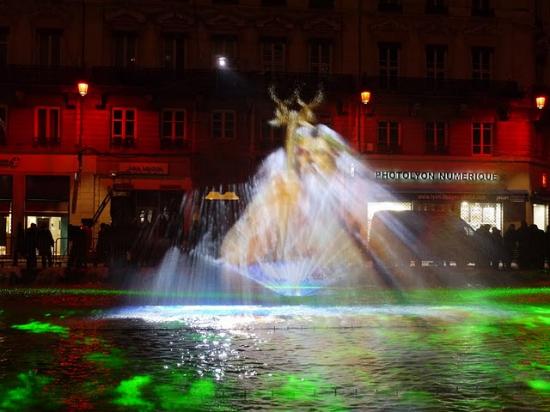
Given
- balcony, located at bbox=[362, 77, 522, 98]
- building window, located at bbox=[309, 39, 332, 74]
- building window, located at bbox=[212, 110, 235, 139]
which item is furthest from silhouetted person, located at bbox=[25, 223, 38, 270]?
balcony, located at bbox=[362, 77, 522, 98]

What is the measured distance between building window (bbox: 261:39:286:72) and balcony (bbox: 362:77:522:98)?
4140mm

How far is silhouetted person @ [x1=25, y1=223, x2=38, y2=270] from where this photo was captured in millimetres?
26194

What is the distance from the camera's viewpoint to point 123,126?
39156mm

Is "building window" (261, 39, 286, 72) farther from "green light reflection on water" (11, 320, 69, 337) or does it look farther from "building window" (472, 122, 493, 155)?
"green light reflection on water" (11, 320, 69, 337)

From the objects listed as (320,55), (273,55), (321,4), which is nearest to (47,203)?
(273,55)

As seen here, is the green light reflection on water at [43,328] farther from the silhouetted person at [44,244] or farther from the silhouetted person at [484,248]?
the silhouetted person at [484,248]

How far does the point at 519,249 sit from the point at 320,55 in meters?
15.8

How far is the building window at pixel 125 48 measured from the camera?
128ft

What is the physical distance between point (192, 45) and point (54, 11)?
6.67 meters

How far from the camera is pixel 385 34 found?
40.7 metres

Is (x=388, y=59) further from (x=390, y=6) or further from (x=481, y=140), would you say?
(x=481, y=140)

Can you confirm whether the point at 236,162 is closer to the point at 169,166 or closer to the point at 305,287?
the point at 169,166

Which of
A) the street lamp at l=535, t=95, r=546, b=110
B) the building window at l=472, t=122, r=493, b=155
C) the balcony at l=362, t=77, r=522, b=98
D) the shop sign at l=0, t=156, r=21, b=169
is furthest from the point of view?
the building window at l=472, t=122, r=493, b=155

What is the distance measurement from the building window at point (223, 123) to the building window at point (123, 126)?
3920 mm
